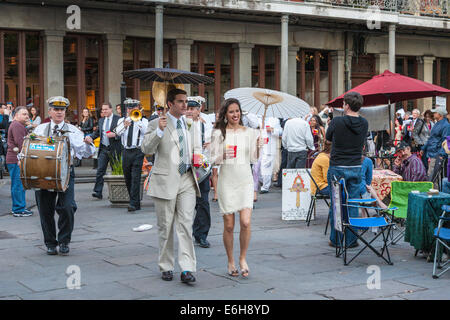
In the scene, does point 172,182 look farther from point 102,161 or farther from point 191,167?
point 102,161


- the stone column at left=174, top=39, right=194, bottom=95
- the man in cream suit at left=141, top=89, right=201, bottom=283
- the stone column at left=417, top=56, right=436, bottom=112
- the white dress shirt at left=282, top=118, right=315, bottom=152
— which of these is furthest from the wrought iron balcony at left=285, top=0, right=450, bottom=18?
the man in cream suit at left=141, top=89, right=201, bottom=283

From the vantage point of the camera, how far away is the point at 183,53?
2233cm

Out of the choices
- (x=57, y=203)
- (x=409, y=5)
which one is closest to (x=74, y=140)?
(x=57, y=203)

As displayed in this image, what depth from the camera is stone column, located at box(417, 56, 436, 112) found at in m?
27.6

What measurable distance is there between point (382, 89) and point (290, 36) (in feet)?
45.3

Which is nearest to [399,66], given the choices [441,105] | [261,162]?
[441,105]

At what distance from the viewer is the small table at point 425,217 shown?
7344 millimetres

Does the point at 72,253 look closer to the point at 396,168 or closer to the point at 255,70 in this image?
the point at 396,168

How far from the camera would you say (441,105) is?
595 inches

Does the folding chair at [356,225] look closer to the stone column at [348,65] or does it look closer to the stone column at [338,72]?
the stone column at [338,72]

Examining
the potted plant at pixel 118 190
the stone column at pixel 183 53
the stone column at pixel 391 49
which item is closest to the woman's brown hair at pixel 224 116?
the potted plant at pixel 118 190

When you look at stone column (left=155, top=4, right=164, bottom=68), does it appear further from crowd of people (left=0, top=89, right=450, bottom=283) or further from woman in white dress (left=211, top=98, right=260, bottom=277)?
woman in white dress (left=211, top=98, right=260, bottom=277)

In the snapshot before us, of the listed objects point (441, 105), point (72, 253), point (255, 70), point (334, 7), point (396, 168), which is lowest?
point (72, 253)

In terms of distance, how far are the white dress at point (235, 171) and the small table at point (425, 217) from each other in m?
2.04
